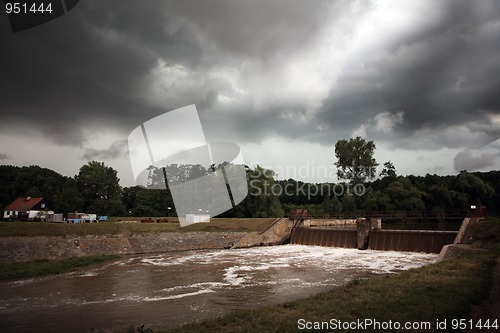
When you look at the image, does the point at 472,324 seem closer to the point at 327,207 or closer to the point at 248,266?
the point at 248,266

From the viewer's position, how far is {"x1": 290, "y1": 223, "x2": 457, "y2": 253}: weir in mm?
35781

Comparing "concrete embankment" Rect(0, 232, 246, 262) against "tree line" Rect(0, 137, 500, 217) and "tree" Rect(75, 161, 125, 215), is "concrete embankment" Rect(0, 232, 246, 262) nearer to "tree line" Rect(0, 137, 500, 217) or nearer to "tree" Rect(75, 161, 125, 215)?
"tree line" Rect(0, 137, 500, 217)

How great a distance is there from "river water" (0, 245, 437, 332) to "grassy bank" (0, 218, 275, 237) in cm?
703

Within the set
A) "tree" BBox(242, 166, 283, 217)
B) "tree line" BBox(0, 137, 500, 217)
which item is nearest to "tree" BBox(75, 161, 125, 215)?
"tree line" BBox(0, 137, 500, 217)

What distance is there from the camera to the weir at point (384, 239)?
35781 millimetres

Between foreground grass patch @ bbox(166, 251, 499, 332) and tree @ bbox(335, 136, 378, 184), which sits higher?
tree @ bbox(335, 136, 378, 184)

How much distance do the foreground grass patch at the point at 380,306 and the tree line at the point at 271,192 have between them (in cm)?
5245

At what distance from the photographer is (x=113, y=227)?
4328 cm

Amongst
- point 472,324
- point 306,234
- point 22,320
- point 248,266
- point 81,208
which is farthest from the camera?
point 81,208

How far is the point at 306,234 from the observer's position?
51094 mm

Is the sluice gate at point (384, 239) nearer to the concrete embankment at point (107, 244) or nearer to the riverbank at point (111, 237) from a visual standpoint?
the riverbank at point (111, 237)

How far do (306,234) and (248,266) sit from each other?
70.6 ft

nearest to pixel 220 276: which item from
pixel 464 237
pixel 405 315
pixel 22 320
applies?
pixel 22 320

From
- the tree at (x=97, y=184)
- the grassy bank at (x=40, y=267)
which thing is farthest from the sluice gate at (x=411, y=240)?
the tree at (x=97, y=184)
